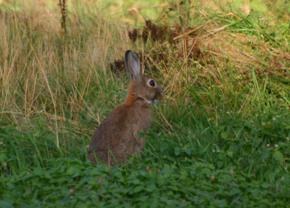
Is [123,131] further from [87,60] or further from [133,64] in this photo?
[87,60]

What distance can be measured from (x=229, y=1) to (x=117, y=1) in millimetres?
1779

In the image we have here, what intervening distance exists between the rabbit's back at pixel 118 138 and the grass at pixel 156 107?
115 mm

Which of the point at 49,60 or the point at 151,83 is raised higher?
the point at 49,60

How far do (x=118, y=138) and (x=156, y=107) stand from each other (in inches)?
43.5

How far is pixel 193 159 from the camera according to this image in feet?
24.1

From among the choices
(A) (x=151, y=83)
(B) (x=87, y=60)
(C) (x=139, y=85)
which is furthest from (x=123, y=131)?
(B) (x=87, y=60)

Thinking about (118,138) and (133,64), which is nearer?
(118,138)

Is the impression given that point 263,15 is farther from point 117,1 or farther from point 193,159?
point 193,159

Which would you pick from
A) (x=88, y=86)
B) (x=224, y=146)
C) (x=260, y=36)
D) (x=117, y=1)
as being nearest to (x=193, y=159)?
(x=224, y=146)

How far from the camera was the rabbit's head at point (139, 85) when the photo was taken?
838 cm

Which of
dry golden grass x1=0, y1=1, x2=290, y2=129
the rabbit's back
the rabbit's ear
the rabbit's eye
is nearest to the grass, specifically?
dry golden grass x1=0, y1=1, x2=290, y2=129

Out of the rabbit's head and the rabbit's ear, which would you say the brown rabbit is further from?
the rabbit's ear

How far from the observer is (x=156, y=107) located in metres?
8.66

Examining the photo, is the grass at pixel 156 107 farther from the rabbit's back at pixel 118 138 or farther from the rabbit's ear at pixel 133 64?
the rabbit's ear at pixel 133 64
